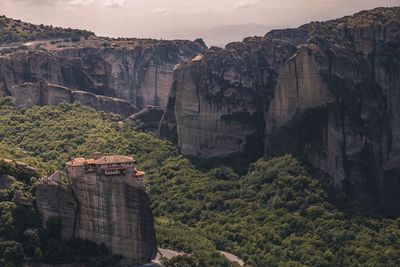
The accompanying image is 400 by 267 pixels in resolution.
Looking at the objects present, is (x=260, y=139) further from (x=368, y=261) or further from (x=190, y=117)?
(x=368, y=261)

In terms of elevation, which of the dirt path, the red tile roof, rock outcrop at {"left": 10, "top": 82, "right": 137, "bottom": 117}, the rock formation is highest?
rock outcrop at {"left": 10, "top": 82, "right": 137, "bottom": 117}

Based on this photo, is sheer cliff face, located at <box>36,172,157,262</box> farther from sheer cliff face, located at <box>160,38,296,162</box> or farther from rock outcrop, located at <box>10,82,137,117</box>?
rock outcrop, located at <box>10,82,137,117</box>

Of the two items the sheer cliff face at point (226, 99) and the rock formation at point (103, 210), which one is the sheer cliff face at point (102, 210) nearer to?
the rock formation at point (103, 210)

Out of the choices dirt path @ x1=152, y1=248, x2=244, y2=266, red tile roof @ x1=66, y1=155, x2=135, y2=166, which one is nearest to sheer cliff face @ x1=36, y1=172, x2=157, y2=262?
red tile roof @ x1=66, y1=155, x2=135, y2=166

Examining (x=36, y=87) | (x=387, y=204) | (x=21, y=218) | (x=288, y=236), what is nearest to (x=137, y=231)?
(x=21, y=218)

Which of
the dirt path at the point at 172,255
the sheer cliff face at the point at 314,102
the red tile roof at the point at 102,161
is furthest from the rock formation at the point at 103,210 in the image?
the sheer cliff face at the point at 314,102

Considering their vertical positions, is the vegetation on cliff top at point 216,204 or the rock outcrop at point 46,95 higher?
the rock outcrop at point 46,95
